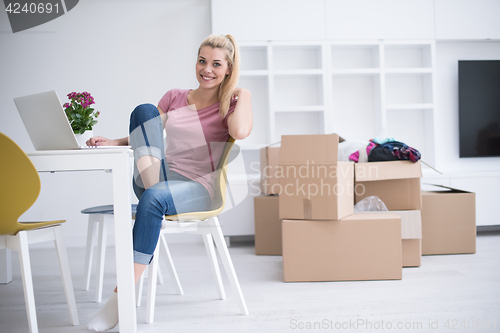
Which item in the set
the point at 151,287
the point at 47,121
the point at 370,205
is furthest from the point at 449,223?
the point at 47,121

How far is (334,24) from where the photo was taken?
3029mm

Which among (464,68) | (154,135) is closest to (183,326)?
(154,135)

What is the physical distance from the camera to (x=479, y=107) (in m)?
3.23

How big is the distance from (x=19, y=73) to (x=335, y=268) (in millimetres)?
2861

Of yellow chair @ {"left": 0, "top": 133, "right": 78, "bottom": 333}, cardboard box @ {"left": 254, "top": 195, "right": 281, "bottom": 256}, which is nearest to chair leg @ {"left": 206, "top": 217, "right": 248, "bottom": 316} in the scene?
yellow chair @ {"left": 0, "top": 133, "right": 78, "bottom": 333}

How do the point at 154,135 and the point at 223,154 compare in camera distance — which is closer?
the point at 154,135

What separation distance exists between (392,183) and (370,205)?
0.18 metres

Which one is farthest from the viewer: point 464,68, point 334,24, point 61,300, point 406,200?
point 464,68

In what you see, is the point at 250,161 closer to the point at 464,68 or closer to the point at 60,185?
the point at 60,185

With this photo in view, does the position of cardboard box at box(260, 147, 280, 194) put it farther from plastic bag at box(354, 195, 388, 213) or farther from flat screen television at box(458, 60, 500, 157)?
flat screen television at box(458, 60, 500, 157)

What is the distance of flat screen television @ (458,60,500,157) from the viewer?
3227mm

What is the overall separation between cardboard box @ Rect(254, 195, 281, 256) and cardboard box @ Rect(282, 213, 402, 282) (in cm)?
70

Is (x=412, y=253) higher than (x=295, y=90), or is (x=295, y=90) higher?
(x=295, y=90)

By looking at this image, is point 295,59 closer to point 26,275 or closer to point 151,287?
point 151,287
